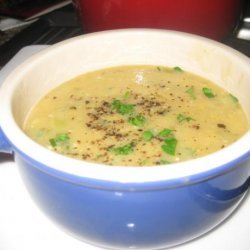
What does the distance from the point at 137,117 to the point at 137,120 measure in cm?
2

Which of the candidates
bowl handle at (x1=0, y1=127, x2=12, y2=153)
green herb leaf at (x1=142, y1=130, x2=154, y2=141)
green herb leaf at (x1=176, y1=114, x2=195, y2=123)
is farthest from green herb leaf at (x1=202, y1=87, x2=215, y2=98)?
bowl handle at (x1=0, y1=127, x2=12, y2=153)

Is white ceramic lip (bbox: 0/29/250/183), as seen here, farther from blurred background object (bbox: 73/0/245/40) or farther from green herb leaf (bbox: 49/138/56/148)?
blurred background object (bbox: 73/0/245/40)

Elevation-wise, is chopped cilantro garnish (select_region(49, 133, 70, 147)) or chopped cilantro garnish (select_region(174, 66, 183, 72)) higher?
chopped cilantro garnish (select_region(49, 133, 70, 147))

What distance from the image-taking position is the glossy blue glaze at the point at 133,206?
542 millimetres

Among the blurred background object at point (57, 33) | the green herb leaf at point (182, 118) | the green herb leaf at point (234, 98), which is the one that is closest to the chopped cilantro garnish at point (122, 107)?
the green herb leaf at point (182, 118)

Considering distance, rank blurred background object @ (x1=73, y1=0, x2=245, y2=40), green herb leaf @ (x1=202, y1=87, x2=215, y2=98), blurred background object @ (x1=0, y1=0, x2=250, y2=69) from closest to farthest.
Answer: green herb leaf @ (x1=202, y1=87, x2=215, y2=98) → blurred background object @ (x1=73, y1=0, x2=245, y2=40) → blurred background object @ (x1=0, y1=0, x2=250, y2=69)

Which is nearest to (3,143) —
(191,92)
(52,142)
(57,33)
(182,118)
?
(52,142)

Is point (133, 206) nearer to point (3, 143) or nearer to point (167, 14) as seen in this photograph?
point (3, 143)

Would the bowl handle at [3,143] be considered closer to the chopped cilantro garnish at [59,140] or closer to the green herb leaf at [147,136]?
the chopped cilantro garnish at [59,140]

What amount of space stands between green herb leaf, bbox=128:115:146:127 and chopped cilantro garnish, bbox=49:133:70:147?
0.43ft

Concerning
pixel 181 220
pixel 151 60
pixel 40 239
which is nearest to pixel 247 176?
pixel 181 220

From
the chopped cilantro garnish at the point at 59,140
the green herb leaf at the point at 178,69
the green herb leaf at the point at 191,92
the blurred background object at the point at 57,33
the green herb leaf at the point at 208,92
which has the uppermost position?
the chopped cilantro garnish at the point at 59,140

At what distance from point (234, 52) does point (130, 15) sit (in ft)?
1.09

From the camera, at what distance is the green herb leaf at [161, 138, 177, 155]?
0.73 m
